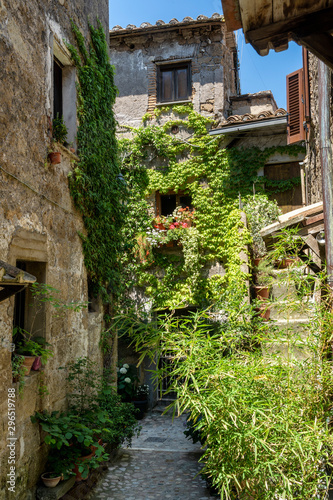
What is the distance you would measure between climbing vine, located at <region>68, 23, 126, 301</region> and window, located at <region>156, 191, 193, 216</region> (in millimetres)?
3978

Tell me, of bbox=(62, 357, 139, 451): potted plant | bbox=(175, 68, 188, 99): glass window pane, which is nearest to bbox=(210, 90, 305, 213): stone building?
bbox=(175, 68, 188, 99): glass window pane

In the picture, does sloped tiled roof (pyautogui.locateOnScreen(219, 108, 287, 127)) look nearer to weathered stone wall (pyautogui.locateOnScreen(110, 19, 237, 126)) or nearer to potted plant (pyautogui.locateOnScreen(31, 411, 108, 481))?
weathered stone wall (pyautogui.locateOnScreen(110, 19, 237, 126))

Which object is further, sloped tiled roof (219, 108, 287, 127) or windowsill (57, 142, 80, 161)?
sloped tiled roof (219, 108, 287, 127)

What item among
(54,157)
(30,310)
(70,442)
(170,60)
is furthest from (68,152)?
(170,60)

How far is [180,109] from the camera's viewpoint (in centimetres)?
1113

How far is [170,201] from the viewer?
11320mm

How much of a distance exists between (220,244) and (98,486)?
20.3 ft

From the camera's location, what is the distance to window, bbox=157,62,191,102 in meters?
11.4

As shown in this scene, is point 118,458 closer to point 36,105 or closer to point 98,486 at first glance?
point 98,486

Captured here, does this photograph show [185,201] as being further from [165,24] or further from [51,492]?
[51,492]

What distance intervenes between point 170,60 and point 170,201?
3.67 m

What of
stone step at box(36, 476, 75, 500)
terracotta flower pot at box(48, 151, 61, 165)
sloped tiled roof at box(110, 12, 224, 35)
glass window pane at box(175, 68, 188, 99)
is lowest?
stone step at box(36, 476, 75, 500)

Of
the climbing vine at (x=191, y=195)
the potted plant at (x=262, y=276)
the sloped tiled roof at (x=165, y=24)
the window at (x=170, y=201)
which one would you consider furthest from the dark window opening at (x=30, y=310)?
the sloped tiled roof at (x=165, y=24)

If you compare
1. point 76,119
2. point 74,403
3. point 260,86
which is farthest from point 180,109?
point 74,403
